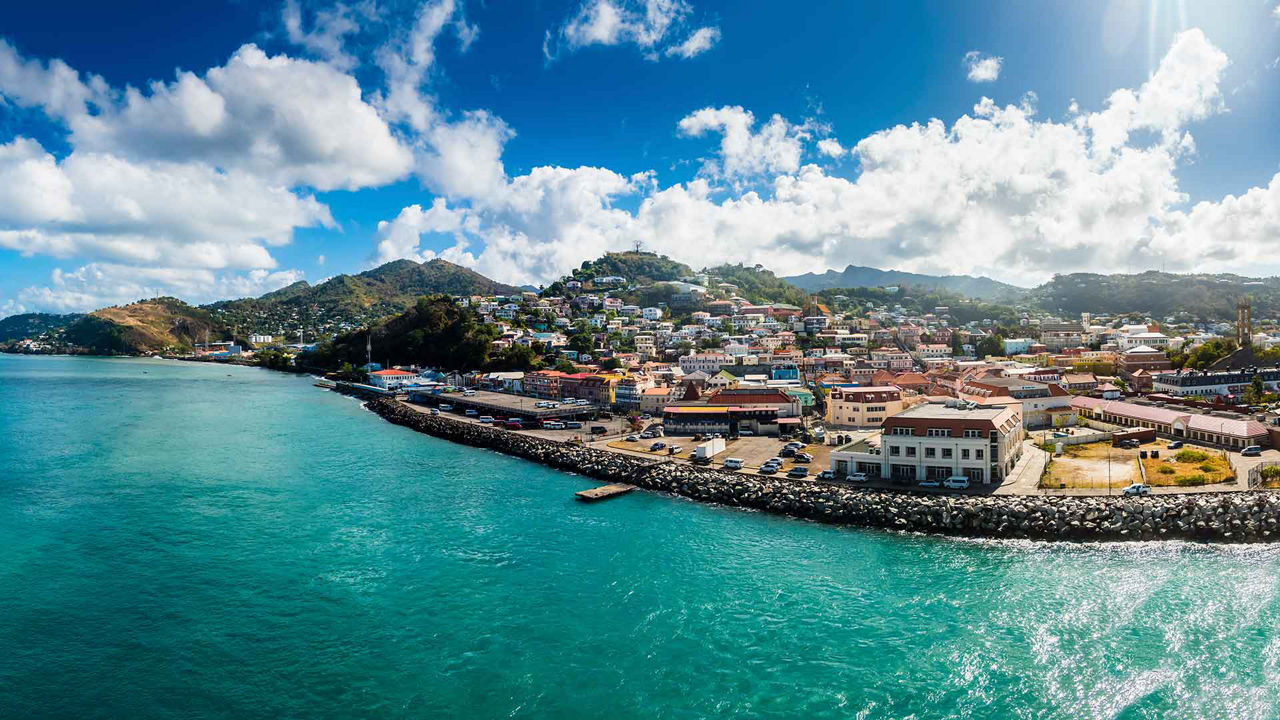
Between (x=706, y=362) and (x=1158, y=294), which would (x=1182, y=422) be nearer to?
(x=706, y=362)

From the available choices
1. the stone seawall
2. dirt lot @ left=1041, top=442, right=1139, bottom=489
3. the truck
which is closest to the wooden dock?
the stone seawall

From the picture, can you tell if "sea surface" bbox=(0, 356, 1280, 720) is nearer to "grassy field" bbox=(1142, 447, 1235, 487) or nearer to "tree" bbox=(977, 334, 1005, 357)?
"grassy field" bbox=(1142, 447, 1235, 487)

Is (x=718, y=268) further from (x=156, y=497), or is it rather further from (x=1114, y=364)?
(x=156, y=497)

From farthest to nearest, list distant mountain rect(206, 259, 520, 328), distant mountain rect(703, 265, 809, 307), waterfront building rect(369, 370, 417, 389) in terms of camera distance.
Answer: distant mountain rect(206, 259, 520, 328)
distant mountain rect(703, 265, 809, 307)
waterfront building rect(369, 370, 417, 389)

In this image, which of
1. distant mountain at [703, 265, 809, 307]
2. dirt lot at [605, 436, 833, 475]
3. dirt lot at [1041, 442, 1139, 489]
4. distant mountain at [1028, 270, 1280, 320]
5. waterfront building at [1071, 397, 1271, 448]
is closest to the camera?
dirt lot at [1041, 442, 1139, 489]

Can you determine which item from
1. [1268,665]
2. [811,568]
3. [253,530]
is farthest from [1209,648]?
[253,530]

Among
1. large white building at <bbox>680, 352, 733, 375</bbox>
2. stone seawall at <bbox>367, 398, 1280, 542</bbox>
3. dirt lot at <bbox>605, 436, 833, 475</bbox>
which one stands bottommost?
stone seawall at <bbox>367, 398, 1280, 542</bbox>
